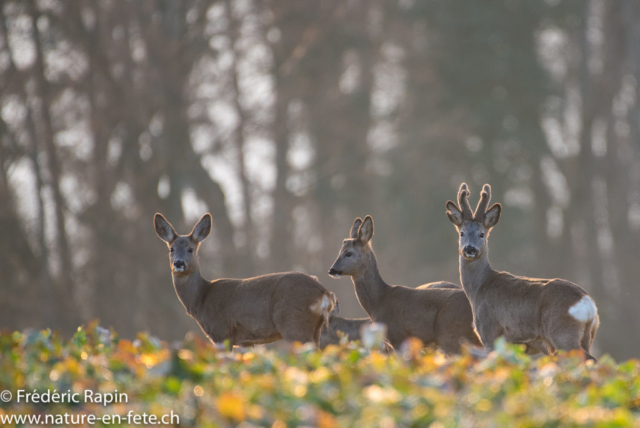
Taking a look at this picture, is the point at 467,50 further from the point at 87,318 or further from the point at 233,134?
the point at 87,318

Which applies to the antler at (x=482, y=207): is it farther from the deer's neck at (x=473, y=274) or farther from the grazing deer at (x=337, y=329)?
the grazing deer at (x=337, y=329)

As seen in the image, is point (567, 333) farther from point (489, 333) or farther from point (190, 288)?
point (190, 288)

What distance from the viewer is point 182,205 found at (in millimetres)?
26859

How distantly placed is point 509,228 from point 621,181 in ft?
17.1

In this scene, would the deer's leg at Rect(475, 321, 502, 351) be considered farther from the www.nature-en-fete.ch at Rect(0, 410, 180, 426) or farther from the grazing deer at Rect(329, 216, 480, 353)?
the www.nature-en-fete.ch at Rect(0, 410, 180, 426)

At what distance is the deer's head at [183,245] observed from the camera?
12.0 metres

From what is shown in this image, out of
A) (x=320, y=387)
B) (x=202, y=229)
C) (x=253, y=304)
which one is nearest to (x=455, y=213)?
(x=253, y=304)

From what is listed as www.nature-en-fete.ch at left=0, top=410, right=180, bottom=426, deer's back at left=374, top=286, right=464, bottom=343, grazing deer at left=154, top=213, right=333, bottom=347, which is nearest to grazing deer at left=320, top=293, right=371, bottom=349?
deer's back at left=374, top=286, right=464, bottom=343

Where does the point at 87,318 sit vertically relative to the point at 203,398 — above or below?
below

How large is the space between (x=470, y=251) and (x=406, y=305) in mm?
1012

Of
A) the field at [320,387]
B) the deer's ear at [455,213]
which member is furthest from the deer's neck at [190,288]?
the field at [320,387]

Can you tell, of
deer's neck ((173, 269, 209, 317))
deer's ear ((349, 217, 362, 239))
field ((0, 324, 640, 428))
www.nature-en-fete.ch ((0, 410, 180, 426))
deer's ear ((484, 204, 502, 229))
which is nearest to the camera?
field ((0, 324, 640, 428))

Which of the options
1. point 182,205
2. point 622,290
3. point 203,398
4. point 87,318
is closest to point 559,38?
point 622,290

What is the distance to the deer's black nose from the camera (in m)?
11.4
